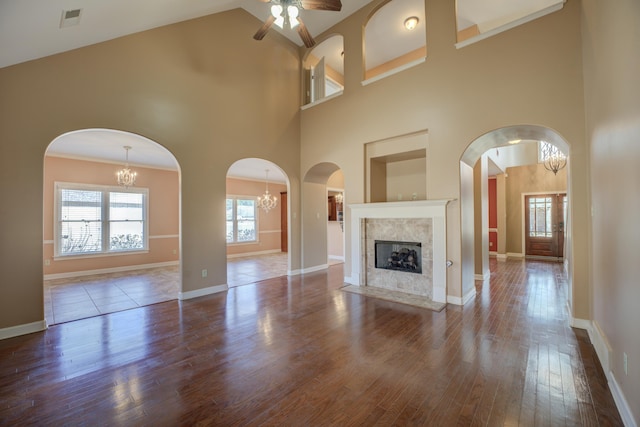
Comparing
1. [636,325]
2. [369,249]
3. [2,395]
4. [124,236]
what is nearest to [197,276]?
[2,395]

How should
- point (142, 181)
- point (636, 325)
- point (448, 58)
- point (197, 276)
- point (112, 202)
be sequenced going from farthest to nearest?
1. point (142, 181)
2. point (112, 202)
3. point (197, 276)
4. point (448, 58)
5. point (636, 325)

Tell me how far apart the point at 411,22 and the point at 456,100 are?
9.69 ft

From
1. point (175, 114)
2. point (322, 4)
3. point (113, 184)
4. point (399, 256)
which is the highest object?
point (322, 4)

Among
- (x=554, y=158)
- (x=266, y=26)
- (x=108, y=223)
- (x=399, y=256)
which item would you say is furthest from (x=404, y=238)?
(x=108, y=223)

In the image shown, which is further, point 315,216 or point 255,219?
point 255,219

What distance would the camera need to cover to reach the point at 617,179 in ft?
6.33

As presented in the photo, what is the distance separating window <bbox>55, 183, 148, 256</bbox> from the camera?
635 cm

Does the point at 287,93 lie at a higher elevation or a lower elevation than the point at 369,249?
higher

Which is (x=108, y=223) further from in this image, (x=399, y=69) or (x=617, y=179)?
(x=617, y=179)

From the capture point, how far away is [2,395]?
209 cm

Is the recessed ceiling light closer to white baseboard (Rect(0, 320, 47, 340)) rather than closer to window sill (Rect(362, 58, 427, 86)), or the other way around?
window sill (Rect(362, 58, 427, 86))

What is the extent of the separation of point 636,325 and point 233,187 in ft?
30.8

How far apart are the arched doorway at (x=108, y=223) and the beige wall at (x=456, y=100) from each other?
405 cm

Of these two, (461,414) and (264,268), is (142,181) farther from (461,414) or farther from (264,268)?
(461,414)
